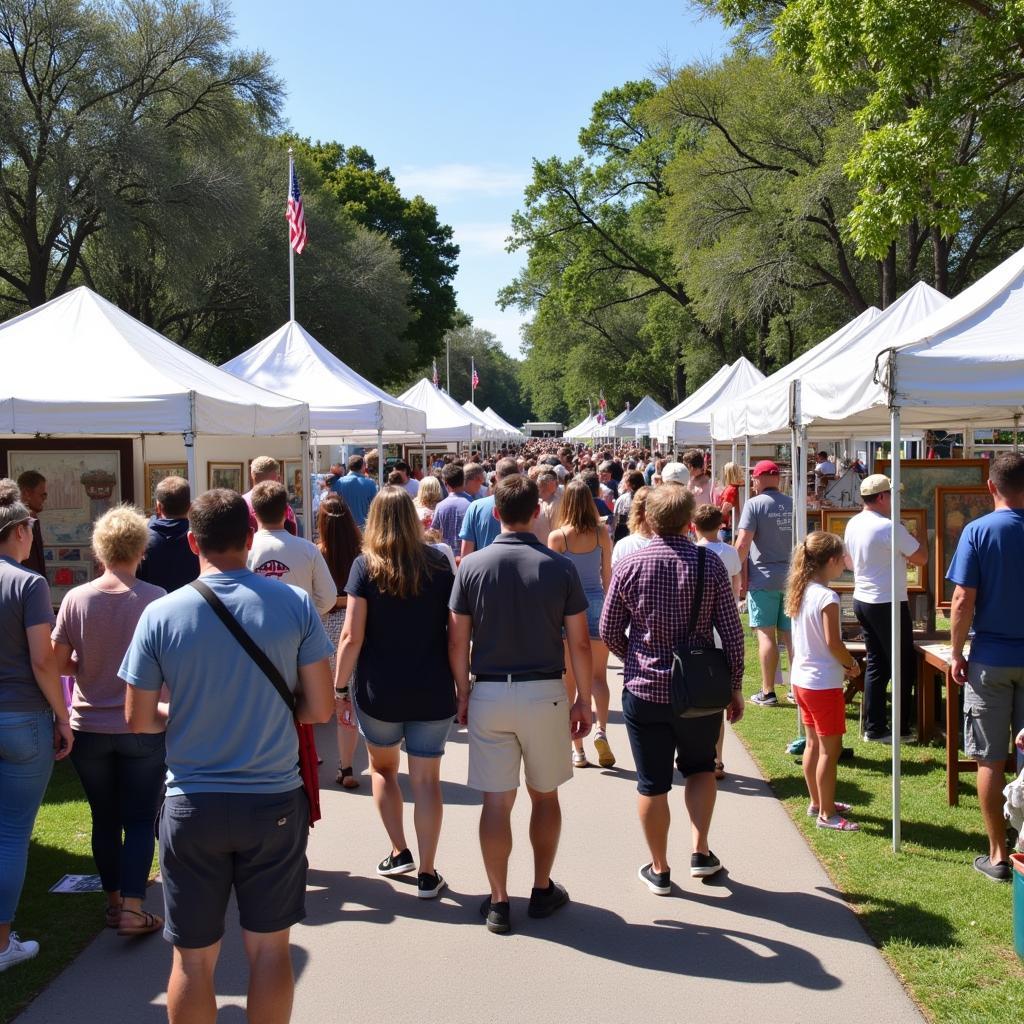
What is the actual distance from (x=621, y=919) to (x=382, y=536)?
2058mm

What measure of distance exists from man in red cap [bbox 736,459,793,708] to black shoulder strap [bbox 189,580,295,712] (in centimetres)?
587

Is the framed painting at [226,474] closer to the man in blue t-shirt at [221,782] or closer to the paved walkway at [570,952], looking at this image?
the paved walkway at [570,952]

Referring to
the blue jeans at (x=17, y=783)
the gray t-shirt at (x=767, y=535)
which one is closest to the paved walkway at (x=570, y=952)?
the blue jeans at (x=17, y=783)

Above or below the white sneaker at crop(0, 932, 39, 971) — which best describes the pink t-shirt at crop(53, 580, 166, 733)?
above

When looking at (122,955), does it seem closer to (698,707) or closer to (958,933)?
(698,707)

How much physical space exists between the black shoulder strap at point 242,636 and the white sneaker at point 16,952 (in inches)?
87.5

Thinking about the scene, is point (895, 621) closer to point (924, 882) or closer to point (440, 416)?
point (924, 882)

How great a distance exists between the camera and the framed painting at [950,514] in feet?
27.8

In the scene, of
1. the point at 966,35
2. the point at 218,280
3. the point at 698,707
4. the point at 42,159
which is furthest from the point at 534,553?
the point at 218,280

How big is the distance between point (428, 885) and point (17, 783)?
1912mm

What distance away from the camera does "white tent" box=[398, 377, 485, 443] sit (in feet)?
78.3

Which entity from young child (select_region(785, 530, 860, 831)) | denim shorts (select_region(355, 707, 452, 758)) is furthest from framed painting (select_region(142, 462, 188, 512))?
young child (select_region(785, 530, 860, 831))

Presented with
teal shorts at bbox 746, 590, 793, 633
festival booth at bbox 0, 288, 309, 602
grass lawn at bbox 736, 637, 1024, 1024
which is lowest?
grass lawn at bbox 736, 637, 1024, 1024

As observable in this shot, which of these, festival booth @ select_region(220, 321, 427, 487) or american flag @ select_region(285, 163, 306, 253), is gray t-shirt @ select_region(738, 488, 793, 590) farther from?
american flag @ select_region(285, 163, 306, 253)
